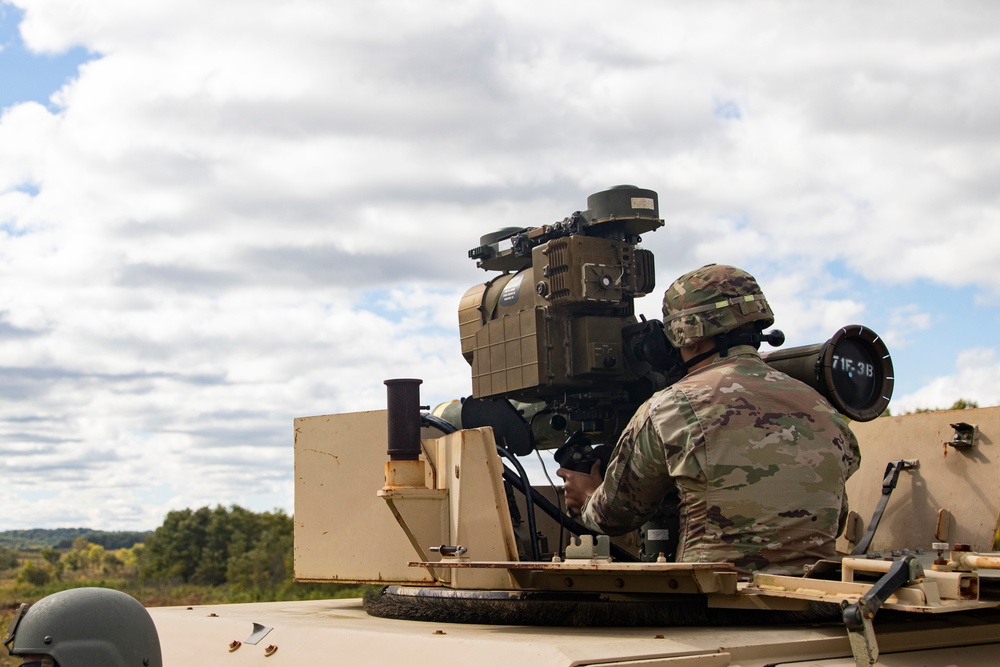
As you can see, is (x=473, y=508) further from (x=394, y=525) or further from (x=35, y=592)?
(x=35, y=592)

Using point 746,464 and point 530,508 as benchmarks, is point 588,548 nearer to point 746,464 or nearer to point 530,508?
point 530,508

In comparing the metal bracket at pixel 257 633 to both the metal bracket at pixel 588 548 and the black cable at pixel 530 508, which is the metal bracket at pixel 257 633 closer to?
the black cable at pixel 530 508

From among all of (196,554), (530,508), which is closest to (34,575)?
(196,554)

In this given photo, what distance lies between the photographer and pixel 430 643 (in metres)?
4.32

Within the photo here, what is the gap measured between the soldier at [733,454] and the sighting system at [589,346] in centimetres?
55

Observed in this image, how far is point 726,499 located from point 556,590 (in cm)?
76

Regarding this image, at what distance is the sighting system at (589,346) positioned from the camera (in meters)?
5.58

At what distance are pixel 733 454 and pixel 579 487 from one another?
1.20 metres

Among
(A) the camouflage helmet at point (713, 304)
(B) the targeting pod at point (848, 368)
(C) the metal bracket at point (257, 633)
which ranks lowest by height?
(C) the metal bracket at point (257, 633)

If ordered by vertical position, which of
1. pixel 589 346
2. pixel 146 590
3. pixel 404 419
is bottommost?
pixel 146 590

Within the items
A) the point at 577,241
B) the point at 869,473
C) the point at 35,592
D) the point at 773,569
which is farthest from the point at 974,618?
the point at 35,592

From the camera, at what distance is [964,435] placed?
18.2 ft

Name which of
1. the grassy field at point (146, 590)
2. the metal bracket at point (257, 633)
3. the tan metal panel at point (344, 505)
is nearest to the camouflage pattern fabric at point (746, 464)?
the tan metal panel at point (344, 505)

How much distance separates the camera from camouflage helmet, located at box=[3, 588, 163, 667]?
10.9 ft
